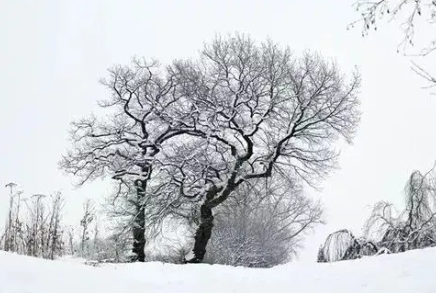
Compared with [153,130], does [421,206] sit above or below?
below

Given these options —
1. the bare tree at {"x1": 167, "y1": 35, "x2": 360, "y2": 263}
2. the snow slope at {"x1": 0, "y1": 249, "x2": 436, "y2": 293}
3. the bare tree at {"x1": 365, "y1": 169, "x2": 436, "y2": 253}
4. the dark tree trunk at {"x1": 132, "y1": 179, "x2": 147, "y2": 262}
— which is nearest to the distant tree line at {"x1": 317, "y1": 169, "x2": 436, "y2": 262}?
the bare tree at {"x1": 365, "y1": 169, "x2": 436, "y2": 253}

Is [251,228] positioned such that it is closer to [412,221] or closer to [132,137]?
[132,137]

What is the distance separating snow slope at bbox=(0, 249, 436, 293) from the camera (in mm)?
5977

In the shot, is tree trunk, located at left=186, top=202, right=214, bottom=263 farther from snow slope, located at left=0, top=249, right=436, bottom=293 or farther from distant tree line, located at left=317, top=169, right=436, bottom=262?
snow slope, located at left=0, top=249, right=436, bottom=293

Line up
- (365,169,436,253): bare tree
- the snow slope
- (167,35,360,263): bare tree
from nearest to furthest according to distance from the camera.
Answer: the snow slope → (365,169,436,253): bare tree → (167,35,360,263): bare tree

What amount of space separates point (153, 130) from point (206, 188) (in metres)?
3.40

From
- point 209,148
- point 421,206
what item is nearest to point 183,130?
point 209,148

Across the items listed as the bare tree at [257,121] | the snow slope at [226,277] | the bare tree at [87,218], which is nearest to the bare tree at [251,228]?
the bare tree at [257,121]

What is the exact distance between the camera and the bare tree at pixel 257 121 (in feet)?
61.4

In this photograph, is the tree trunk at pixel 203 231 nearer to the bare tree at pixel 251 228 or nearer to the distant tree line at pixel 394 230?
the bare tree at pixel 251 228

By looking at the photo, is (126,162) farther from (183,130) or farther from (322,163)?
(322,163)

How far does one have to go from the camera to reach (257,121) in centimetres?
1894

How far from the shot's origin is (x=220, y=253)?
2066 centimetres

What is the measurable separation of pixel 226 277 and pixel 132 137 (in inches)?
515
